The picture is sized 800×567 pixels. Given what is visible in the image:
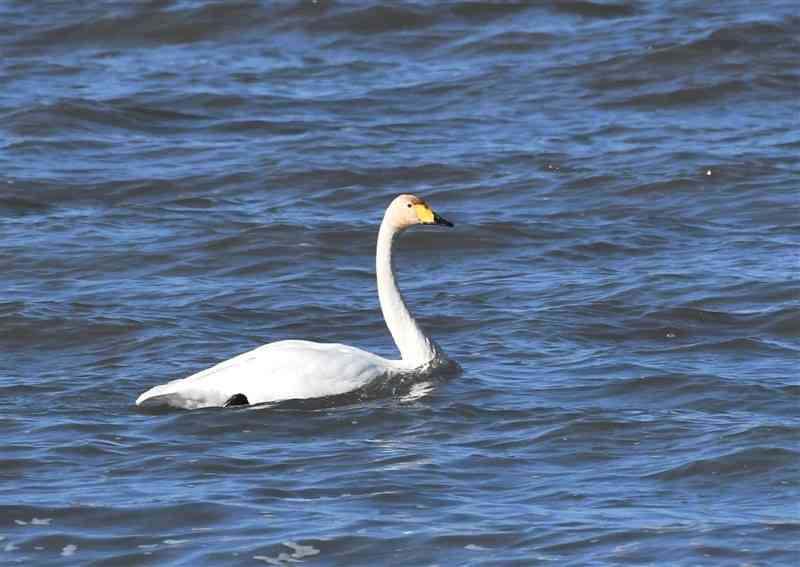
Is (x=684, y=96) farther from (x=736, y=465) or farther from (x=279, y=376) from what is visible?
(x=736, y=465)

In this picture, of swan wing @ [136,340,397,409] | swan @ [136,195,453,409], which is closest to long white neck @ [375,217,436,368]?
swan @ [136,195,453,409]

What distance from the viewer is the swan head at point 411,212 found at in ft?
34.0

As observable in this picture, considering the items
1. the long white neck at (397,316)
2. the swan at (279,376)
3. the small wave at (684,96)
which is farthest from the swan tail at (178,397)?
the small wave at (684,96)

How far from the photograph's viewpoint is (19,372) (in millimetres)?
10367

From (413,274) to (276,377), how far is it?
10.5 feet

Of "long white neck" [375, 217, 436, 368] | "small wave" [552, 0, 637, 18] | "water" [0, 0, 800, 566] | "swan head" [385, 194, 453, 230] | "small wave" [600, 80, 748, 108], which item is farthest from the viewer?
"small wave" [552, 0, 637, 18]

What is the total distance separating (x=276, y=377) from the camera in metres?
9.55

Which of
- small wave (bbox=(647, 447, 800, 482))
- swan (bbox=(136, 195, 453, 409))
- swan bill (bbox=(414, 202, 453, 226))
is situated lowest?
small wave (bbox=(647, 447, 800, 482))

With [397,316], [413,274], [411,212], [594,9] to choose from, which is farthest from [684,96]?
[397,316]

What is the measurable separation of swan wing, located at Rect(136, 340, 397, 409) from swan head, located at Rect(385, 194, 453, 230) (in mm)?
928

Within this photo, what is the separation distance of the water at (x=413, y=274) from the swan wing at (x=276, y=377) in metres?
0.11

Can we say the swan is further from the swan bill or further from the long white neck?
the swan bill

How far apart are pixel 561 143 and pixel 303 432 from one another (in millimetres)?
6940

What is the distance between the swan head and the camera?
10375 mm
